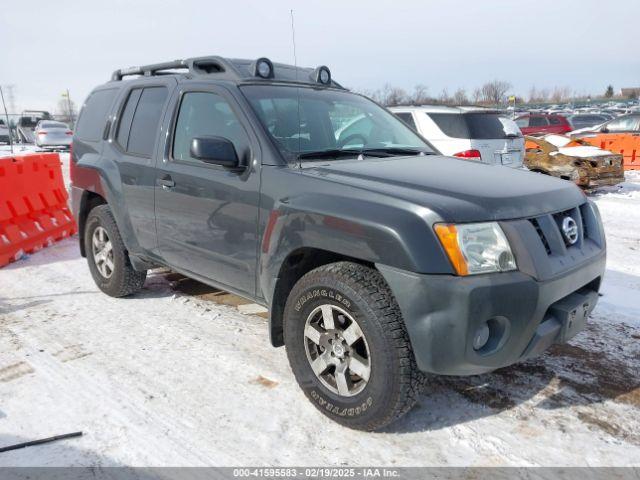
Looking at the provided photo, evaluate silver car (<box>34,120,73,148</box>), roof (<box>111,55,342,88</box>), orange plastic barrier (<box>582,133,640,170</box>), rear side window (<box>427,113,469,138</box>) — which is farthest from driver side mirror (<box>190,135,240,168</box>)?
silver car (<box>34,120,73,148</box>)

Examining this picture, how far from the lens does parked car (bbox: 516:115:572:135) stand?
1803cm

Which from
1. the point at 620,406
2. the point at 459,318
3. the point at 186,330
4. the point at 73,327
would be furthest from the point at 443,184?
the point at 73,327

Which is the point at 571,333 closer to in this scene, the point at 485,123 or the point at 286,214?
the point at 286,214

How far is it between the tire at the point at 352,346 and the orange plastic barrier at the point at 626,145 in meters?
14.9

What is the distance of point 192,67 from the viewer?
3.96 meters

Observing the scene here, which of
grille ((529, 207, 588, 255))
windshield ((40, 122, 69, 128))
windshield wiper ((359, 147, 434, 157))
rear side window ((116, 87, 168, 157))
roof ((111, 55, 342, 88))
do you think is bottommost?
grille ((529, 207, 588, 255))

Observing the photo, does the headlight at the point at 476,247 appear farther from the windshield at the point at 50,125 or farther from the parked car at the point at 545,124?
the windshield at the point at 50,125

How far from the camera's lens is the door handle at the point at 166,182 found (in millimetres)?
3711


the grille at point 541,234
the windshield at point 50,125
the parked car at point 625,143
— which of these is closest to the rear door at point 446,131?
the grille at point 541,234

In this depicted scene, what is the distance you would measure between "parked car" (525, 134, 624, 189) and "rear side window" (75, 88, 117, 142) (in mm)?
8925

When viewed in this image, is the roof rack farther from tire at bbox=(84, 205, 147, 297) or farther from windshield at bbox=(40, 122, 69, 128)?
windshield at bbox=(40, 122, 69, 128)

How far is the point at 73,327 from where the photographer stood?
4.09 meters

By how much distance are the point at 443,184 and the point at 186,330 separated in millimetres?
2379

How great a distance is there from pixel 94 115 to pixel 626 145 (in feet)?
50.4
